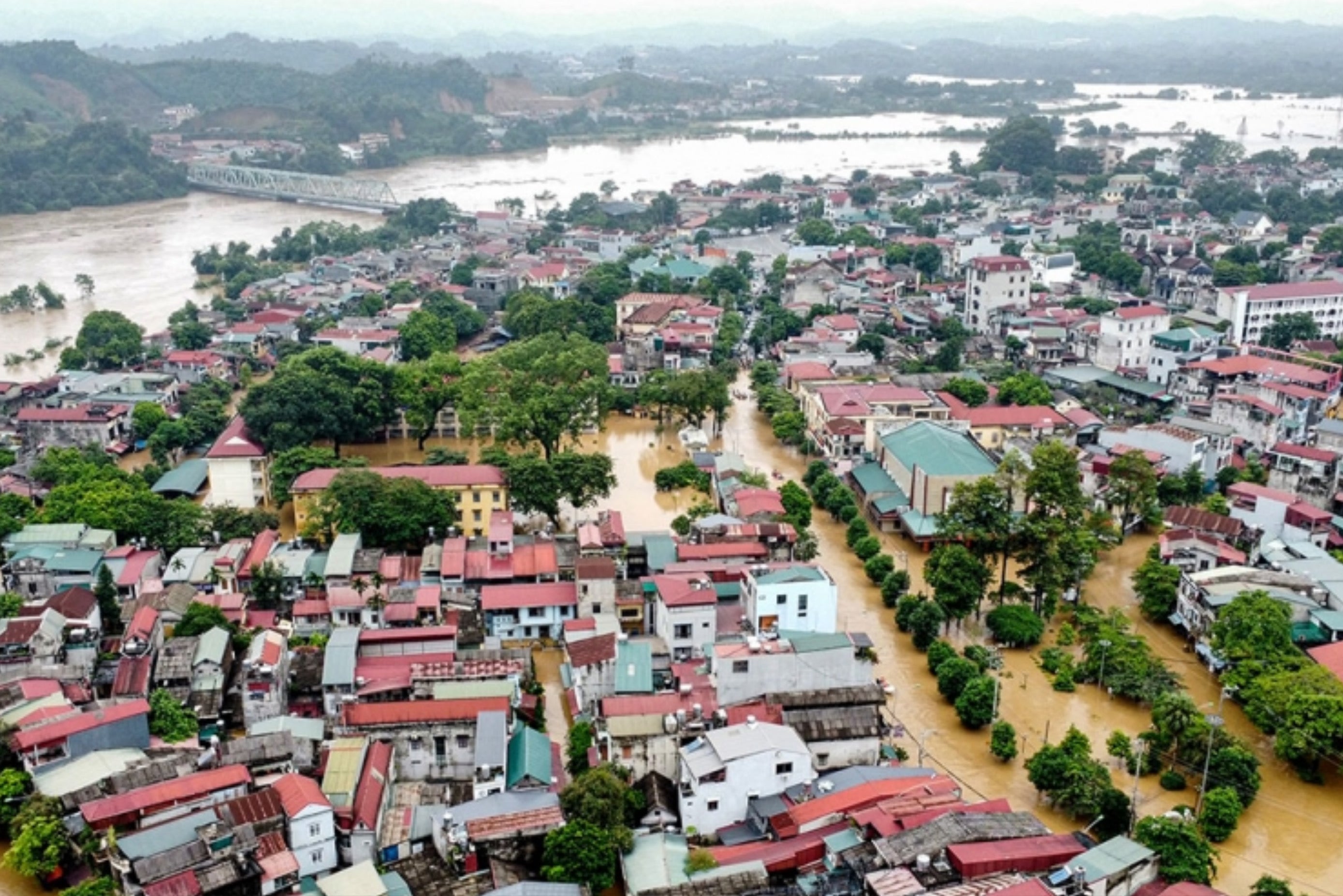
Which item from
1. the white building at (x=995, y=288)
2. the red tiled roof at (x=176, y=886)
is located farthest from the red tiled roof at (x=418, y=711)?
the white building at (x=995, y=288)

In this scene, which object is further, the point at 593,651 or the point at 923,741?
the point at 593,651

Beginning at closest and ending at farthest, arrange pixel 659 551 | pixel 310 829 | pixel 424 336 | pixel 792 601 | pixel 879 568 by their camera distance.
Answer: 1. pixel 310 829
2. pixel 792 601
3. pixel 659 551
4. pixel 879 568
5. pixel 424 336

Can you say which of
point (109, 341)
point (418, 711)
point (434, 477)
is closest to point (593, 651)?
point (418, 711)

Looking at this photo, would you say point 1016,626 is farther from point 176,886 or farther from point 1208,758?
point 176,886

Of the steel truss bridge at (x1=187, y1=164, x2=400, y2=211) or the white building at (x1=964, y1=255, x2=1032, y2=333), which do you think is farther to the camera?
the steel truss bridge at (x1=187, y1=164, x2=400, y2=211)

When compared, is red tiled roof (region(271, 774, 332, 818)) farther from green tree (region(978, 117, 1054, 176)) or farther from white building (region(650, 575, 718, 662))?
green tree (region(978, 117, 1054, 176))

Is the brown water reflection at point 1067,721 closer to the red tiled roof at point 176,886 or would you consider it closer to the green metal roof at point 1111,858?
the green metal roof at point 1111,858

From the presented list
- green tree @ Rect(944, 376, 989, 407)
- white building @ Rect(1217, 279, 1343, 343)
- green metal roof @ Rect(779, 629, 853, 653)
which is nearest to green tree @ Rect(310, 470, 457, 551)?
green metal roof @ Rect(779, 629, 853, 653)
